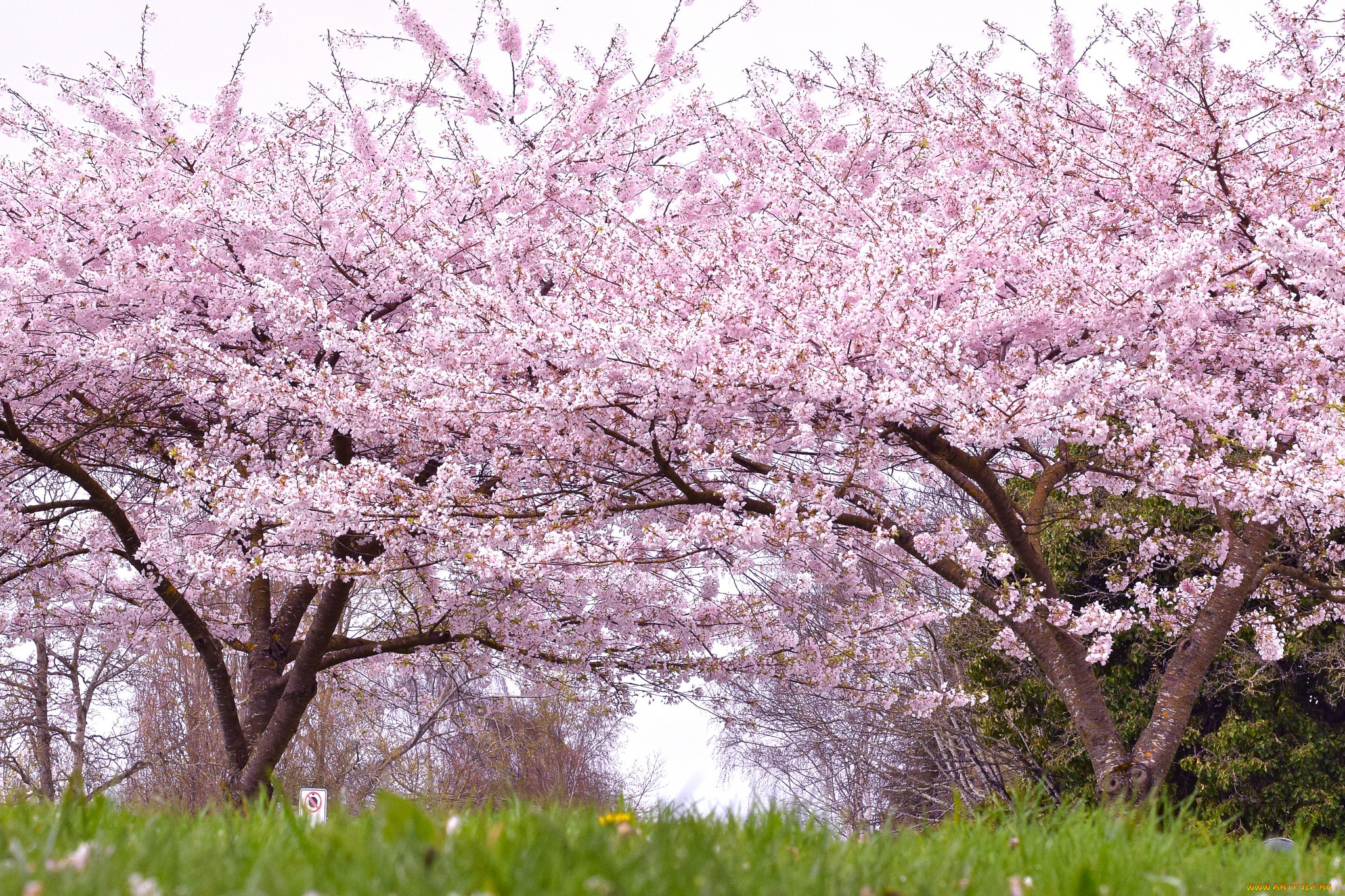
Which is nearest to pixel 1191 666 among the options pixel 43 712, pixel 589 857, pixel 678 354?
pixel 678 354

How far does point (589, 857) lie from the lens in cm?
206

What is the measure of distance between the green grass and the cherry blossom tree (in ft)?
13.4

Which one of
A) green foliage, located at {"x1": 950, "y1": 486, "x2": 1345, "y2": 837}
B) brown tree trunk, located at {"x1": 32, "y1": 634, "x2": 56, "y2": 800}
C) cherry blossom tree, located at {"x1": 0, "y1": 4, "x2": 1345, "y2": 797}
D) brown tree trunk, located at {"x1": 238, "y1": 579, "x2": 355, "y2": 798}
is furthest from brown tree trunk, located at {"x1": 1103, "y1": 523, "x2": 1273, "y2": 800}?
brown tree trunk, located at {"x1": 32, "y1": 634, "x2": 56, "y2": 800}

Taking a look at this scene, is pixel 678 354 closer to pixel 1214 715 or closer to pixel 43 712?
pixel 1214 715

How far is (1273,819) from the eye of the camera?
43.8 feet

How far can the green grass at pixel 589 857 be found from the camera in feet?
6.10

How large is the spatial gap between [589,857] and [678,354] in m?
5.07

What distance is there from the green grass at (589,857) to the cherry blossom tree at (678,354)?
4.09 m

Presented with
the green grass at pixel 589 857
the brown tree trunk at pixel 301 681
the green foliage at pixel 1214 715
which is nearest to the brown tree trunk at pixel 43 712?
the brown tree trunk at pixel 301 681

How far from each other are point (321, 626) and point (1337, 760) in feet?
39.3

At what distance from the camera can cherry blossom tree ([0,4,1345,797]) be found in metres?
7.35

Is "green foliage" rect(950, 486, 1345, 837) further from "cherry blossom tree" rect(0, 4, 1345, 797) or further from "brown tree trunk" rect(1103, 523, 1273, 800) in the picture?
"brown tree trunk" rect(1103, 523, 1273, 800)

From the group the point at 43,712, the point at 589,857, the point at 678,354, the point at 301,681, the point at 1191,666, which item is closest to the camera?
the point at 589,857

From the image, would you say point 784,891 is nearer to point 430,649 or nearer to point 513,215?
point 513,215
